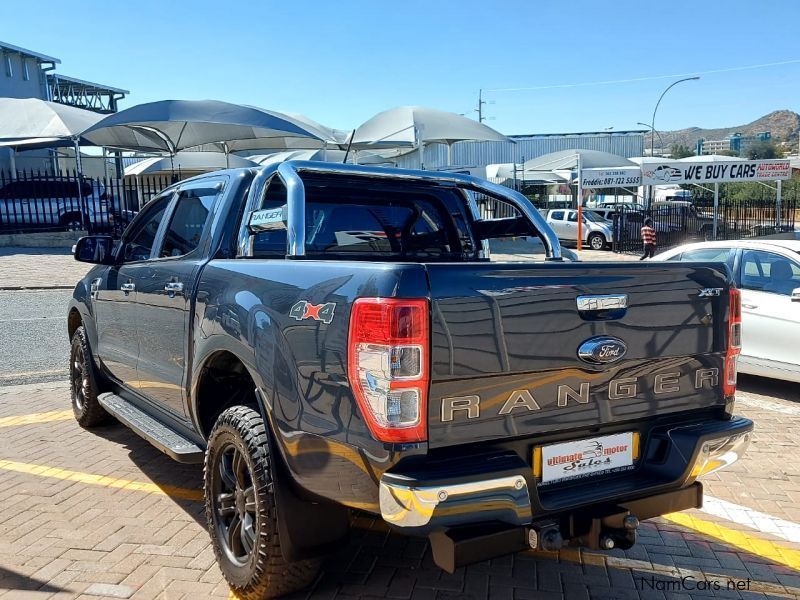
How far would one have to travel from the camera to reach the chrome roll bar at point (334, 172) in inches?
129

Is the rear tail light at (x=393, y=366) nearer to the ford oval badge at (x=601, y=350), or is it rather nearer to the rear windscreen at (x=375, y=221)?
the ford oval badge at (x=601, y=350)

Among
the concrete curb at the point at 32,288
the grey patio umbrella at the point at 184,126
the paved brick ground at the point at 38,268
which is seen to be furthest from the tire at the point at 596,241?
the concrete curb at the point at 32,288

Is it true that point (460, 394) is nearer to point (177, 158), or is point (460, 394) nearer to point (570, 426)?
point (570, 426)

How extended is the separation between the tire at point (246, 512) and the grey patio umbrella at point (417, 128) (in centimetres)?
1634

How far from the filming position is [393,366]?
90.0 inches

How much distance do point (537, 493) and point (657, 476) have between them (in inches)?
24.2

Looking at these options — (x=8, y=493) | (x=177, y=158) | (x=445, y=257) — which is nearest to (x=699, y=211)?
(x=177, y=158)

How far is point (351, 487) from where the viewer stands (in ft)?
8.15

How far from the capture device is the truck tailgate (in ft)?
7.80

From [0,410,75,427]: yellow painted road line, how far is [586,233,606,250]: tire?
832 inches

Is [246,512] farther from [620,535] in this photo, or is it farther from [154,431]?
[620,535]

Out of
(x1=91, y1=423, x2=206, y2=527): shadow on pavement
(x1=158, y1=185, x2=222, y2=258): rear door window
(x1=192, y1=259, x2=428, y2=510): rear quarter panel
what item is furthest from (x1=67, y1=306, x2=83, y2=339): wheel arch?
(x1=192, y1=259, x2=428, y2=510): rear quarter panel

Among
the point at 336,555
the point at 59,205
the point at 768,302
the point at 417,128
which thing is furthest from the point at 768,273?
the point at 59,205

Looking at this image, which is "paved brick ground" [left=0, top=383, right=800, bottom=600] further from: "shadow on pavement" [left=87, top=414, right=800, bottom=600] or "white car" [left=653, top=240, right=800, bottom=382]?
"white car" [left=653, top=240, right=800, bottom=382]
